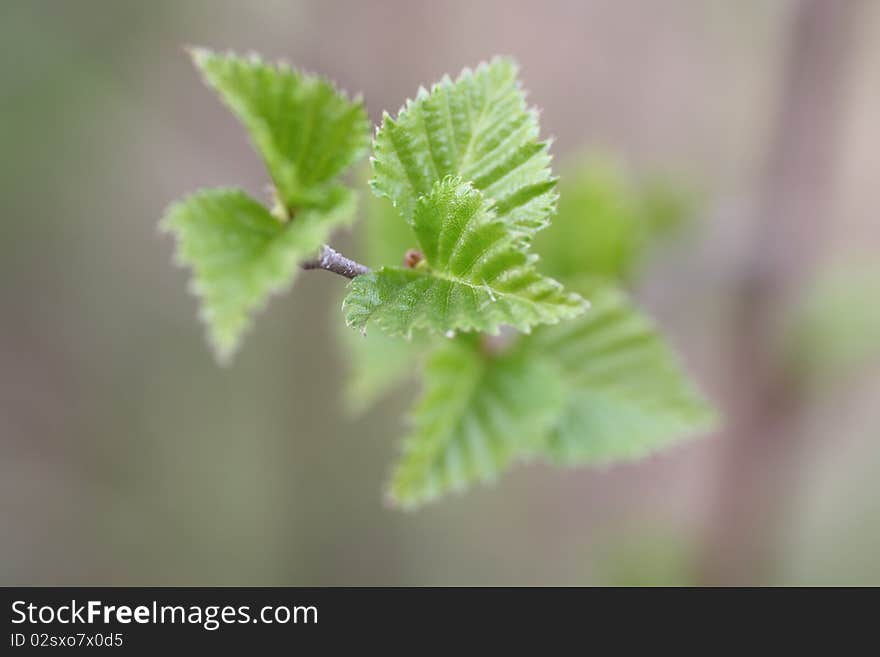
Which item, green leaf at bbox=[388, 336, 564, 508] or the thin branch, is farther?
green leaf at bbox=[388, 336, 564, 508]

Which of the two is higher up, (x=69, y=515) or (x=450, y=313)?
(x=69, y=515)

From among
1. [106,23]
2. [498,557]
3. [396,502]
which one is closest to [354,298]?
[396,502]

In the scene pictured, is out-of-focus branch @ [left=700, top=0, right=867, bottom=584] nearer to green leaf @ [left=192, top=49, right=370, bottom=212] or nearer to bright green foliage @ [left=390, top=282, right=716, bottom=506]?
bright green foliage @ [left=390, top=282, right=716, bottom=506]

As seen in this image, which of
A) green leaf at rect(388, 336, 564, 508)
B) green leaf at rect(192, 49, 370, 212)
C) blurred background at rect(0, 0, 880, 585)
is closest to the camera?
green leaf at rect(192, 49, 370, 212)

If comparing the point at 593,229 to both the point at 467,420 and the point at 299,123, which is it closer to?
the point at 467,420

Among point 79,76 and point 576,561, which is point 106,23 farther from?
point 576,561

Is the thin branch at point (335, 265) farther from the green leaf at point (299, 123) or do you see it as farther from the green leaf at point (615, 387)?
the green leaf at point (615, 387)

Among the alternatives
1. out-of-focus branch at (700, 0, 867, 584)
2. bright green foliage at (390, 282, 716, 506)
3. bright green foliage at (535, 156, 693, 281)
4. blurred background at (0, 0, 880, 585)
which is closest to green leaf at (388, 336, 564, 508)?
bright green foliage at (390, 282, 716, 506)

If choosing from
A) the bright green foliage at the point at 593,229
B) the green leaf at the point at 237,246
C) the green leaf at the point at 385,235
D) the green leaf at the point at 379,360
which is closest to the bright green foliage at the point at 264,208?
the green leaf at the point at 237,246
